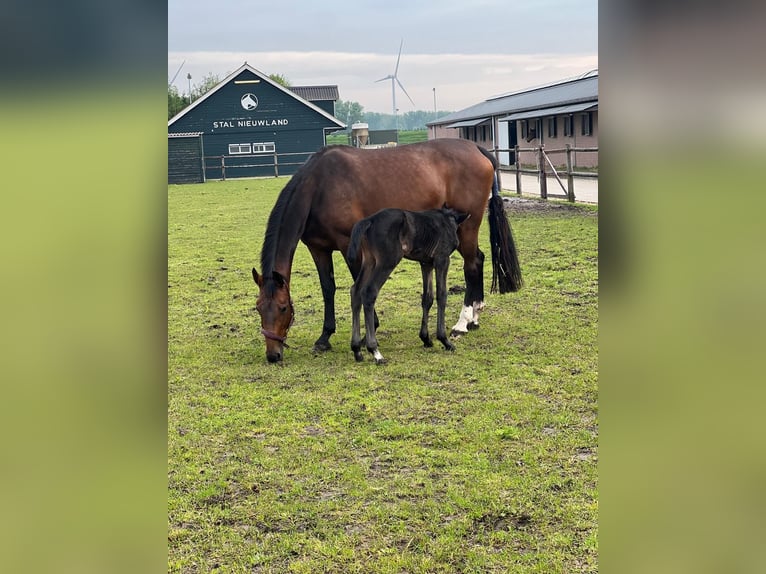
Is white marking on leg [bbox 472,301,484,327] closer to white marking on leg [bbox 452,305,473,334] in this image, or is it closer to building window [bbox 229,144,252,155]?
white marking on leg [bbox 452,305,473,334]

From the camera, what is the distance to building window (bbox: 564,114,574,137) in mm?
29969

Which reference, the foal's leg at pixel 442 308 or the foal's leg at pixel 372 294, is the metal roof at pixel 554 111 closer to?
the foal's leg at pixel 442 308

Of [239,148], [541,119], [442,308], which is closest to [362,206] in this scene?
[442,308]

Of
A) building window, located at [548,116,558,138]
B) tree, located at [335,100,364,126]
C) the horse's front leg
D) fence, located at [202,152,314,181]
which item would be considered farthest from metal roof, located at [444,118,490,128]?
tree, located at [335,100,364,126]

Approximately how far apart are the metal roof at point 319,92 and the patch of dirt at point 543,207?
91.8 feet

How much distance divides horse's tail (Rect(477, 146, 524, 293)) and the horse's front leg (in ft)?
5.64

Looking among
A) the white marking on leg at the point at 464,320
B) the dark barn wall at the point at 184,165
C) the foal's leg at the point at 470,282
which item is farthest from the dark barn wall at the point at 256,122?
the white marking on leg at the point at 464,320

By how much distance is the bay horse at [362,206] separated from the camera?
6266 mm
